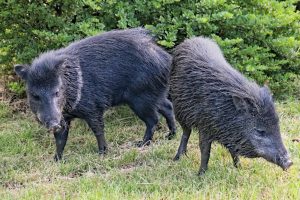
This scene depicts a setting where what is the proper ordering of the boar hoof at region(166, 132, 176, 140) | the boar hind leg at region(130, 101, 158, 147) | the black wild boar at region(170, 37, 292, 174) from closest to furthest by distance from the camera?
the black wild boar at region(170, 37, 292, 174) < the boar hind leg at region(130, 101, 158, 147) < the boar hoof at region(166, 132, 176, 140)

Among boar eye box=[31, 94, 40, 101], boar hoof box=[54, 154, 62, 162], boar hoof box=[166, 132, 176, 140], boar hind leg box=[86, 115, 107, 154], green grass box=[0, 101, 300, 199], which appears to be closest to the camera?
green grass box=[0, 101, 300, 199]

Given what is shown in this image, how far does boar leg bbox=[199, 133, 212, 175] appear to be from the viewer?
477 cm

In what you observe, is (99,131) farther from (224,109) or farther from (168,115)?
(224,109)

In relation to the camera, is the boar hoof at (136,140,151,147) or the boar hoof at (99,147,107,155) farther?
the boar hoof at (136,140,151,147)

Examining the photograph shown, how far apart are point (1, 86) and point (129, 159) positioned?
3175 mm

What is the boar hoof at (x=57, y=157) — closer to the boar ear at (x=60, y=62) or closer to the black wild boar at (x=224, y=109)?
the boar ear at (x=60, y=62)

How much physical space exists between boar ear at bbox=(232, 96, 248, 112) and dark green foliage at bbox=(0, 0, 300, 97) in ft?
6.16

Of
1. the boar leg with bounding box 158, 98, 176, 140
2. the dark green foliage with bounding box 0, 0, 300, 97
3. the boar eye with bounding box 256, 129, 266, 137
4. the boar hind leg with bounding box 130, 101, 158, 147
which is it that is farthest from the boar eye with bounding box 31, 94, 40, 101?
the boar eye with bounding box 256, 129, 266, 137

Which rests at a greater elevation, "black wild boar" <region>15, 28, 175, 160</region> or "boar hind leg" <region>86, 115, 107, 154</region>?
"black wild boar" <region>15, 28, 175, 160</region>

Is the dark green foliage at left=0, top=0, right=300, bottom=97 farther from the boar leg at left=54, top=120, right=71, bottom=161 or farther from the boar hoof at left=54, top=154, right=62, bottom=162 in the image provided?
the boar hoof at left=54, top=154, right=62, bottom=162

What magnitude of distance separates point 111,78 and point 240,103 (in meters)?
1.82

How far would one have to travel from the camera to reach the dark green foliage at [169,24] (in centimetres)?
646

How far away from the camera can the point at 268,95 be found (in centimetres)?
458

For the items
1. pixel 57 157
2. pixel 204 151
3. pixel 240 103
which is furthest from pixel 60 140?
pixel 240 103
